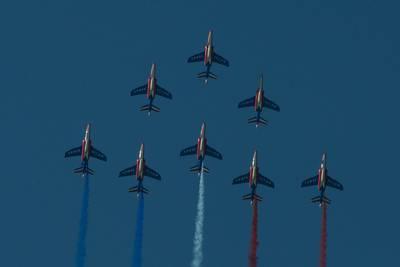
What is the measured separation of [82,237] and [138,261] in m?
9.44

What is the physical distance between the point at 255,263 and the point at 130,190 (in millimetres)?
20365

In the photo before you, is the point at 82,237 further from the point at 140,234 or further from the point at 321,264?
the point at 321,264

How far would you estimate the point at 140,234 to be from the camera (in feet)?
655

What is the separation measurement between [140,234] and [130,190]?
6350 mm

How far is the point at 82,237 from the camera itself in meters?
200

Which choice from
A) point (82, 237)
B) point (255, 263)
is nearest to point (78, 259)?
point (82, 237)

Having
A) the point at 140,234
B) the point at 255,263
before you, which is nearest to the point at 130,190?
the point at 140,234

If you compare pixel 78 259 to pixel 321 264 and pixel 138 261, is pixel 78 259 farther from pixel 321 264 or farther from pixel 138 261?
pixel 321 264

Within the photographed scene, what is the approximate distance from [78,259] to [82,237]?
10.9 feet

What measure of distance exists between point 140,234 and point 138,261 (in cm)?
511

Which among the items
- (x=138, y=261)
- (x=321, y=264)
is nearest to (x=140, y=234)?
(x=138, y=261)

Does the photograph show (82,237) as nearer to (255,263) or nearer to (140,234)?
(140,234)

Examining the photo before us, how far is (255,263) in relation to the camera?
196875 mm

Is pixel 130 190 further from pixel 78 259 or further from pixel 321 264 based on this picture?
pixel 321 264
